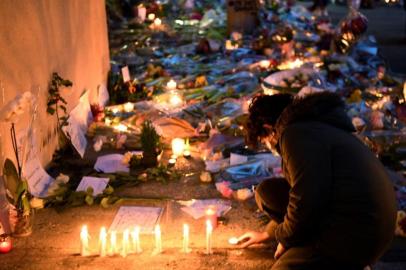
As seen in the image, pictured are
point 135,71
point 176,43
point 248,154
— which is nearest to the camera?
point 248,154

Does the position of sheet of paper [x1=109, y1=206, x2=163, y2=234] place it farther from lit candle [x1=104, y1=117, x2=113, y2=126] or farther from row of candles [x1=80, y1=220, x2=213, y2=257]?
lit candle [x1=104, y1=117, x2=113, y2=126]

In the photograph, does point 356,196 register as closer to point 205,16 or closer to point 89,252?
point 89,252

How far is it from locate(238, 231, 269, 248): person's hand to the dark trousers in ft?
0.97

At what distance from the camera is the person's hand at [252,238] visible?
11.5 ft

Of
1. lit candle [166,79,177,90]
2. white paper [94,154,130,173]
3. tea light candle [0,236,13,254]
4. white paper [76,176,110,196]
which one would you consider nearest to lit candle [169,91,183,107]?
lit candle [166,79,177,90]

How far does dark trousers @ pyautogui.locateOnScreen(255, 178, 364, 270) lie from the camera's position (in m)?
2.74

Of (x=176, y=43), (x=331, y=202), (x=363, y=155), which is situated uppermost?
(x=363, y=155)

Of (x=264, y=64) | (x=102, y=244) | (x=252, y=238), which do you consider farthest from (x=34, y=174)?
(x=264, y=64)

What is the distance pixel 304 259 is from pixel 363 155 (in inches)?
26.4

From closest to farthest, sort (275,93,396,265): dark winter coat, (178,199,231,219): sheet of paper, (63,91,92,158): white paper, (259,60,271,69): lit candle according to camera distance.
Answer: (275,93,396,265): dark winter coat → (178,199,231,219): sheet of paper → (63,91,92,158): white paper → (259,60,271,69): lit candle

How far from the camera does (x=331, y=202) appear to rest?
256cm

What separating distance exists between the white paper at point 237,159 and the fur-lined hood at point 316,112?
2.12 meters

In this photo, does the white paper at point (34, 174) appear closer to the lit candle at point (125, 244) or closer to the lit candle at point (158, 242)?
the lit candle at point (125, 244)

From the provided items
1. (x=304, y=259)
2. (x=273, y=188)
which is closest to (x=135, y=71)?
(x=273, y=188)
